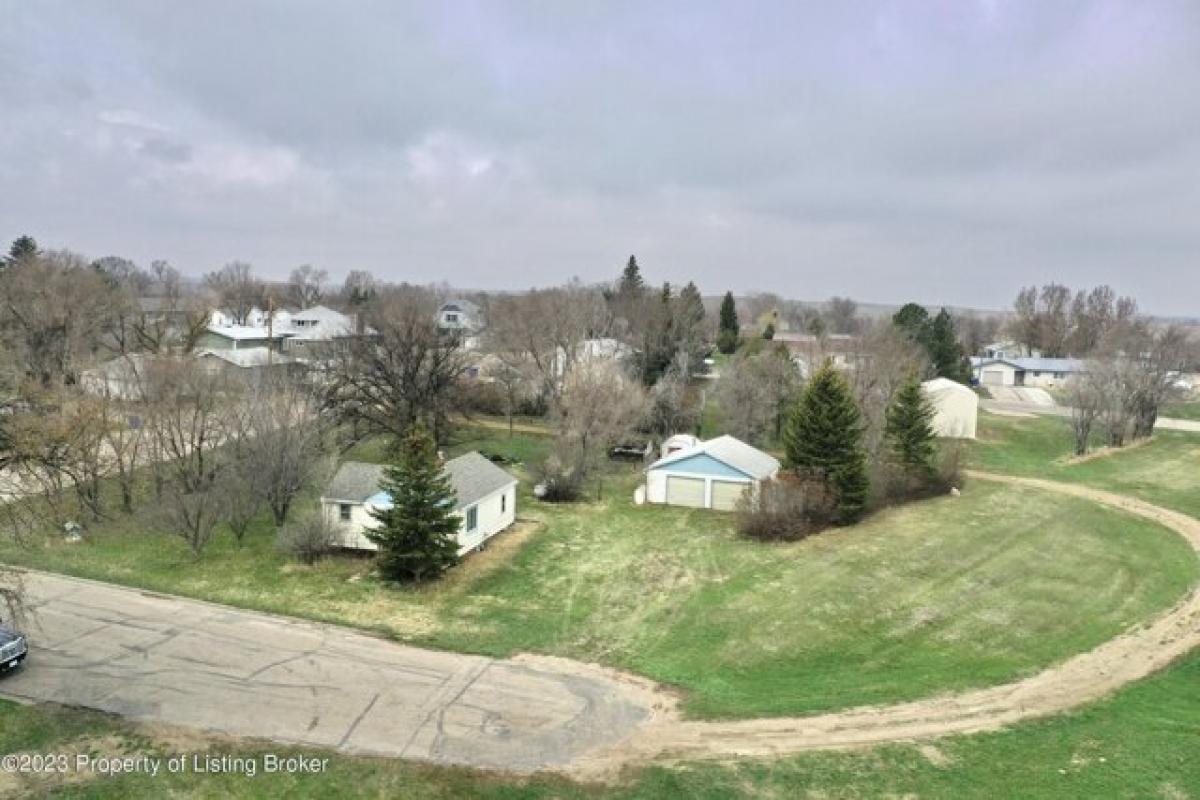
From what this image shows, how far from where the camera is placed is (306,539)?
25672 millimetres

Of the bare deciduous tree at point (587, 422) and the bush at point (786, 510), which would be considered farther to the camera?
the bare deciduous tree at point (587, 422)

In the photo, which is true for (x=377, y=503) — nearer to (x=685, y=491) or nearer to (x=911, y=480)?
(x=685, y=491)

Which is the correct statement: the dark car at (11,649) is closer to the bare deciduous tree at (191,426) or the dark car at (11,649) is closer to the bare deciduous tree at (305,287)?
the bare deciduous tree at (191,426)

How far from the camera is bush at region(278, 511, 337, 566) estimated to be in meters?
25.7

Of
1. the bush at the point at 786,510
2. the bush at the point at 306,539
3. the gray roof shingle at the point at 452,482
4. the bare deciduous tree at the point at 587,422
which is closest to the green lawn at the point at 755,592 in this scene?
the bush at the point at 306,539

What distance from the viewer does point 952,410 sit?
49781mm

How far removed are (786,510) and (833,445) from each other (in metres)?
3.83

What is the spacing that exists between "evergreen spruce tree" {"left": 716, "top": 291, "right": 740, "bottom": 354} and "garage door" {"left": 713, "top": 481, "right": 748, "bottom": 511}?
59698mm

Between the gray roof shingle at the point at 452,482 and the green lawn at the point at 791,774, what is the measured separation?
11.7m

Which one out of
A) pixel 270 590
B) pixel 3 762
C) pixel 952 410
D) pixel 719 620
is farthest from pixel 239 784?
pixel 952 410

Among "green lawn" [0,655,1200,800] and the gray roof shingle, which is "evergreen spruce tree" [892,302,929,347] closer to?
the gray roof shingle

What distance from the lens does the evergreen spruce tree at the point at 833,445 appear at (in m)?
31.0

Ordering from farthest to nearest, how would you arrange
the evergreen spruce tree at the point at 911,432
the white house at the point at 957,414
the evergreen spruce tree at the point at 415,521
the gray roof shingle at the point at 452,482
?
1. the white house at the point at 957,414
2. the evergreen spruce tree at the point at 911,432
3. the gray roof shingle at the point at 452,482
4. the evergreen spruce tree at the point at 415,521

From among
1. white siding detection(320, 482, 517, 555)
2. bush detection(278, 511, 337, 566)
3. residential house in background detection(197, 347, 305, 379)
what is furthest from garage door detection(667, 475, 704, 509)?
residential house in background detection(197, 347, 305, 379)
